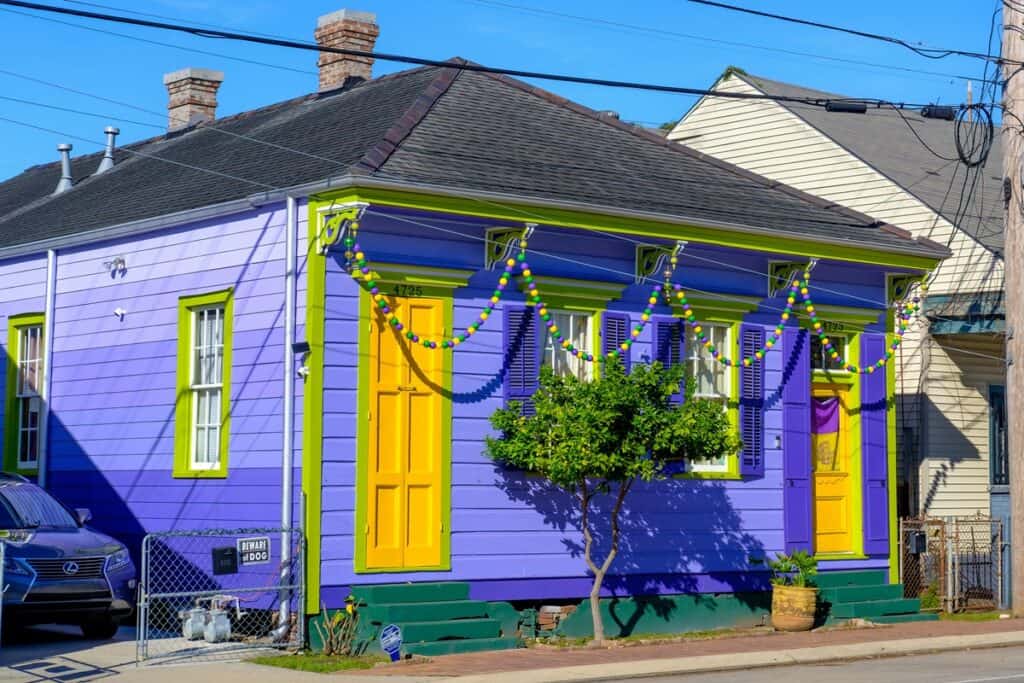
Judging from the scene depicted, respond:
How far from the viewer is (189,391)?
1730cm

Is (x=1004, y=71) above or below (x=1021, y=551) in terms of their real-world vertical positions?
above

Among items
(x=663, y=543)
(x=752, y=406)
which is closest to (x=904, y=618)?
(x=752, y=406)

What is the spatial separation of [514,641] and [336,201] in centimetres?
487

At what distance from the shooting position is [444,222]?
1634 cm

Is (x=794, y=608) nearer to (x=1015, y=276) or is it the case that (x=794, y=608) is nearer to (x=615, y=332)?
(x=615, y=332)

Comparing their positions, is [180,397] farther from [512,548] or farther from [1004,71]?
[1004,71]

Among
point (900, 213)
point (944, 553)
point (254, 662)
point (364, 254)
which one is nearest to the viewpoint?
point (254, 662)

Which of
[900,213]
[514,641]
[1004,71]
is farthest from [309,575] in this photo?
[900,213]

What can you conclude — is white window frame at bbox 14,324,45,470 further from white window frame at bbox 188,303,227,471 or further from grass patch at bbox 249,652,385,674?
grass patch at bbox 249,652,385,674

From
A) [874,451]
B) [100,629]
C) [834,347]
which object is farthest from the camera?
[834,347]

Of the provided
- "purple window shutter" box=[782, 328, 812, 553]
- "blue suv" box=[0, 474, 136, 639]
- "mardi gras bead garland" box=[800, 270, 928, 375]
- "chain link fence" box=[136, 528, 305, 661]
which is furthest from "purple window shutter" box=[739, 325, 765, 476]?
"blue suv" box=[0, 474, 136, 639]

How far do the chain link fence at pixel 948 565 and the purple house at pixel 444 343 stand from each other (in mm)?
795

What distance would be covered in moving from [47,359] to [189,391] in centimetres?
318

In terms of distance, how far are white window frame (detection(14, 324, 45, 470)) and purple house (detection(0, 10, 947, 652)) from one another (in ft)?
0.15
